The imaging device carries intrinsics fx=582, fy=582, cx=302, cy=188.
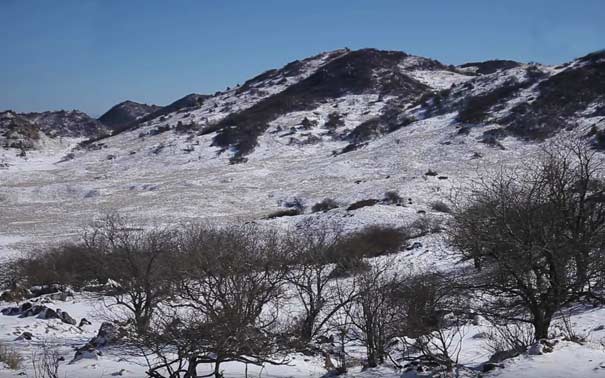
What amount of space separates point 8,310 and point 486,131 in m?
33.1

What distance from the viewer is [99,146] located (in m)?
59.3

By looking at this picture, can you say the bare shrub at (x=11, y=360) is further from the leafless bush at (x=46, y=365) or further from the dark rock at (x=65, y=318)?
the dark rock at (x=65, y=318)

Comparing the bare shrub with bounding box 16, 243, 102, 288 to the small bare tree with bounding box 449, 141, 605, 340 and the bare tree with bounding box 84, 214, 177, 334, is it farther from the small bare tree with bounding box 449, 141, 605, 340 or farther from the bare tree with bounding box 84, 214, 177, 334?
the small bare tree with bounding box 449, 141, 605, 340

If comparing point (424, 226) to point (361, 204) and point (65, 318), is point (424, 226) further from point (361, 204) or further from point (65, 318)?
point (65, 318)

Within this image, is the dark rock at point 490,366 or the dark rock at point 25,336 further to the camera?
the dark rock at point 25,336

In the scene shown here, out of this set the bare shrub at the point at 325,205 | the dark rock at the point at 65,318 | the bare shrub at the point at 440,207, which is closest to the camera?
the dark rock at the point at 65,318

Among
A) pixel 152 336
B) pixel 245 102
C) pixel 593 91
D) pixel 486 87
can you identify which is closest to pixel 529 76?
pixel 486 87

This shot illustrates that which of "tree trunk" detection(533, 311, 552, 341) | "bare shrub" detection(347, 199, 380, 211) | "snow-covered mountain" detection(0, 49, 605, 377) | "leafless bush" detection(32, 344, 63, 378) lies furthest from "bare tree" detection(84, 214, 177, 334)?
"bare shrub" detection(347, 199, 380, 211)

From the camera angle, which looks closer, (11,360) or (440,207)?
(11,360)

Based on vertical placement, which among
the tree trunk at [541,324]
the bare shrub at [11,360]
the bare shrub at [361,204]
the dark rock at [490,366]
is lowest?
the dark rock at [490,366]

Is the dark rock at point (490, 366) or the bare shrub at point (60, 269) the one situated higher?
the bare shrub at point (60, 269)

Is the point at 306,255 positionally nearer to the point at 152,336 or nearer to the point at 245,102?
the point at 152,336

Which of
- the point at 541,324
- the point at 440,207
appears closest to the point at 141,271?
the point at 541,324

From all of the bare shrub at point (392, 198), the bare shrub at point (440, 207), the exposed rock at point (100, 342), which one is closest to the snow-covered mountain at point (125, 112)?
the bare shrub at point (392, 198)
